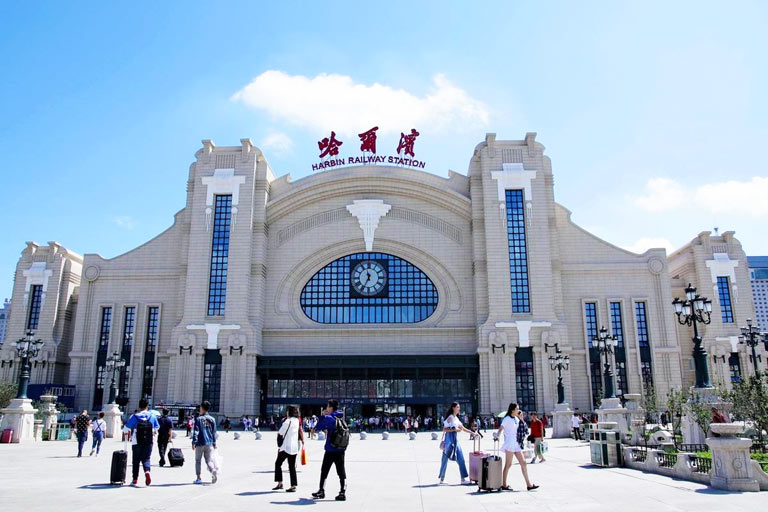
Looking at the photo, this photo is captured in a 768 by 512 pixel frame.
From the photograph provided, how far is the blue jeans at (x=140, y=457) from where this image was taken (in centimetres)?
1296

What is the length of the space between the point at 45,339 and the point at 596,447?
166ft

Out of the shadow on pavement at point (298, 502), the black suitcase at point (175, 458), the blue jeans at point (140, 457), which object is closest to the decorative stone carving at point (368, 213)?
the black suitcase at point (175, 458)

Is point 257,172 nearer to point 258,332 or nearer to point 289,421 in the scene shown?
point 258,332

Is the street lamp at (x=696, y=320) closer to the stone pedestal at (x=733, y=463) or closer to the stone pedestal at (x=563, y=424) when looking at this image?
the stone pedestal at (x=733, y=463)

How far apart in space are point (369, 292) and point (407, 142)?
45.3ft

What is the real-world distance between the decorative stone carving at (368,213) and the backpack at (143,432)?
136ft

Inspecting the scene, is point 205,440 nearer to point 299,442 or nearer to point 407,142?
point 299,442

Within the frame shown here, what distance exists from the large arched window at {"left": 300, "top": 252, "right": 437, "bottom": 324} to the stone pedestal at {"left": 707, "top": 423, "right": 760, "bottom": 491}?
40.6 meters

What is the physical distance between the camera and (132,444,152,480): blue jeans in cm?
1296

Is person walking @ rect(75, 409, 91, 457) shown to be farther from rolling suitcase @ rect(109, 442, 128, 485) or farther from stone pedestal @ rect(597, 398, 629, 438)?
stone pedestal @ rect(597, 398, 629, 438)

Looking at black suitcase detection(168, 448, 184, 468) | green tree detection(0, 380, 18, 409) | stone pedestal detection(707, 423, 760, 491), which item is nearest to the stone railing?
stone pedestal detection(707, 423, 760, 491)

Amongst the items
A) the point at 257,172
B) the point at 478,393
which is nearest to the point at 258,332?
the point at 257,172

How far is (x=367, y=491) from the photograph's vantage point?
12.9 m

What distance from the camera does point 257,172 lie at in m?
55.0
